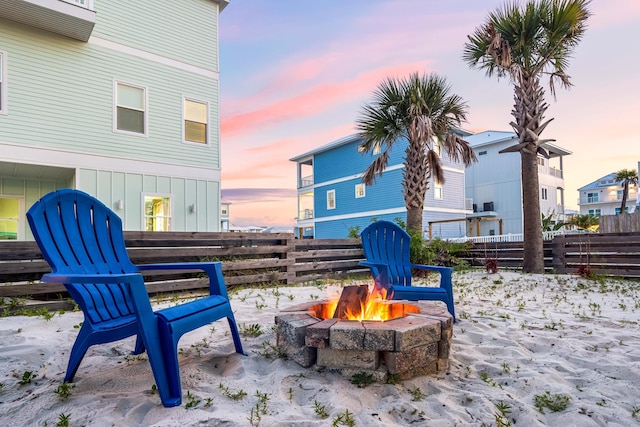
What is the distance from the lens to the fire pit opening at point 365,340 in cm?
244

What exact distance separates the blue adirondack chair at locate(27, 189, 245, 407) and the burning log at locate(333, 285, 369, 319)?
0.80m

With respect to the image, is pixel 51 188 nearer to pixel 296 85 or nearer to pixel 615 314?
pixel 296 85

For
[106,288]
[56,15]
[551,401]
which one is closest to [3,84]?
[56,15]

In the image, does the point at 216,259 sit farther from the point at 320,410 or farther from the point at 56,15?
the point at 56,15

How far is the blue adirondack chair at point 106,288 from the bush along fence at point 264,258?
242 centimetres

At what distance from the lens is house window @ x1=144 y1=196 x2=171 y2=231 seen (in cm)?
915

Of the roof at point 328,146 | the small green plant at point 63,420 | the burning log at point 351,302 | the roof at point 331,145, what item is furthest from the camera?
the roof at point 328,146

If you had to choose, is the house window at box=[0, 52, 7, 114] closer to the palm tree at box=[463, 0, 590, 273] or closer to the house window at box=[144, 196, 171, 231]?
the house window at box=[144, 196, 171, 231]

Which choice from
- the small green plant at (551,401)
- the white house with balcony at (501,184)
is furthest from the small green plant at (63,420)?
the white house with balcony at (501,184)

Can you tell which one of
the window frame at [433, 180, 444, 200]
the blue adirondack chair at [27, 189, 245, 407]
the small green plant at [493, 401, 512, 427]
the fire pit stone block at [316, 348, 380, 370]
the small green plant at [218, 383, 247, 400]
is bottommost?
the small green plant at [493, 401, 512, 427]

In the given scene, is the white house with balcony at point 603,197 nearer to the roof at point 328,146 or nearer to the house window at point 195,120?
the roof at point 328,146

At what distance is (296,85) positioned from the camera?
473 inches

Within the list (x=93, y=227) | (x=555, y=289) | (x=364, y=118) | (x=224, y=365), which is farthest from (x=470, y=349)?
(x=364, y=118)

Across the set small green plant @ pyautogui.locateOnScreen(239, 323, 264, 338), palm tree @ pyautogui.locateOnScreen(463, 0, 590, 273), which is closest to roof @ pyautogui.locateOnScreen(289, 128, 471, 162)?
palm tree @ pyautogui.locateOnScreen(463, 0, 590, 273)
